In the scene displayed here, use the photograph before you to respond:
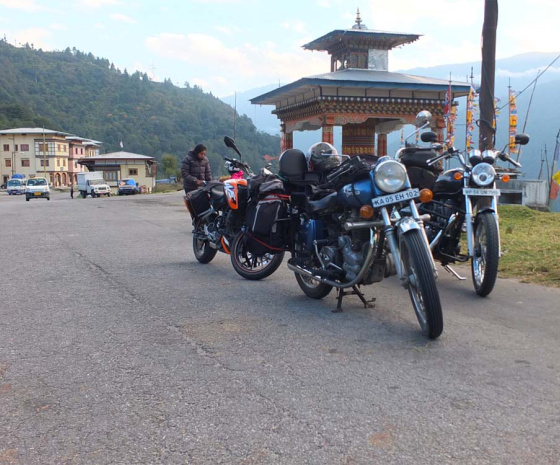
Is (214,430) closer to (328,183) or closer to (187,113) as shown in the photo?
(328,183)

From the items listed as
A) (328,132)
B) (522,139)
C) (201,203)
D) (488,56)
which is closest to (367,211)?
(522,139)

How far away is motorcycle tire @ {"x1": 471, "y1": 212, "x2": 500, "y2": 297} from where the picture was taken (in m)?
5.29

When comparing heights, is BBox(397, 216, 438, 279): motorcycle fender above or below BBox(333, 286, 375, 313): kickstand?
above

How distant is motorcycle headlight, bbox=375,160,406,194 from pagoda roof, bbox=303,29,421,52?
21779mm

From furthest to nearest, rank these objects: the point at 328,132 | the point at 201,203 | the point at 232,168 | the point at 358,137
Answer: the point at 358,137, the point at 328,132, the point at 232,168, the point at 201,203

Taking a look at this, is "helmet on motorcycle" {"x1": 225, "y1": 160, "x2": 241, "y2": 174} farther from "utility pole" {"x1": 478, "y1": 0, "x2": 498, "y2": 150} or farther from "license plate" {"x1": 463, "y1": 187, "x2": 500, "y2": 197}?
"utility pole" {"x1": 478, "y1": 0, "x2": 498, "y2": 150}

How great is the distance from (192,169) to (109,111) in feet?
437

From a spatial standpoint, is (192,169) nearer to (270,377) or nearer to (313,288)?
(313,288)

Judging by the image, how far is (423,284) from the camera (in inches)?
152

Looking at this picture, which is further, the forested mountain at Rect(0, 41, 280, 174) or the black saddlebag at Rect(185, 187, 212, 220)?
the forested mountain at Rect(0, 41, 280, 174)

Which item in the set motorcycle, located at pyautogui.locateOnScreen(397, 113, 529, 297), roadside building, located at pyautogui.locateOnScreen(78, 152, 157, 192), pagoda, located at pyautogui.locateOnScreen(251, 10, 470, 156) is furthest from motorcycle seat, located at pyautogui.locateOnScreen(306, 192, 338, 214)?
roadside building, located at pyautogui.locateOnScreen(78, 152, 157, 192)

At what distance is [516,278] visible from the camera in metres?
6.41

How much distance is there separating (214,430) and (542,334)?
8.74ft

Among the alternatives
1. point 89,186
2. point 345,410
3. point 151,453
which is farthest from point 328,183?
point 89,186
